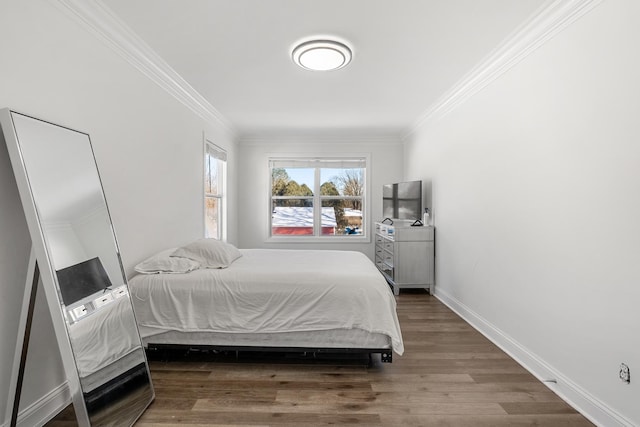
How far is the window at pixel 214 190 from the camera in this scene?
4.43 metres

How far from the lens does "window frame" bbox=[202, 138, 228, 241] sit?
4219 mm

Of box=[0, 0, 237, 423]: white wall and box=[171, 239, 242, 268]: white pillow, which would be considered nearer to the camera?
box=[0, 0, 237, 423]: white wall

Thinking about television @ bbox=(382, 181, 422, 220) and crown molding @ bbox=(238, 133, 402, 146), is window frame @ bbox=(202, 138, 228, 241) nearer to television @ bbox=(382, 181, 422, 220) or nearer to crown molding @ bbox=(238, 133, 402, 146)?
crown molding @ bbox=(238, 133, 402, 146)

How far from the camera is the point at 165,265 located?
8.64ft

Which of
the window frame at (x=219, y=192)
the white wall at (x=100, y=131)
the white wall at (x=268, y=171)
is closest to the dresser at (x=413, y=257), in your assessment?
the white wall at (x=268, y=171)

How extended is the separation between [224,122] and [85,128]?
2.85m

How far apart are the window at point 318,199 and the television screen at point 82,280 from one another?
422 cm

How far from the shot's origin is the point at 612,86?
1750 mm

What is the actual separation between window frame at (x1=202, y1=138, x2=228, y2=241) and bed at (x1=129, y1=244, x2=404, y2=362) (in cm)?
179

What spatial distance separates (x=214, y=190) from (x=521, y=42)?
4.03 meters

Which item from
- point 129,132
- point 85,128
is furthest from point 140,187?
point 85,128

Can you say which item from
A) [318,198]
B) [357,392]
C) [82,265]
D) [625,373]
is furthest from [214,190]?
[625,373]

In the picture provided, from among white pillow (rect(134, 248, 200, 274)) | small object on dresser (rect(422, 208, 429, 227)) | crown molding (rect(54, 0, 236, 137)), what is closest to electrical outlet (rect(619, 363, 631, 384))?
white pillow (rect(134, 248, 200, 274))

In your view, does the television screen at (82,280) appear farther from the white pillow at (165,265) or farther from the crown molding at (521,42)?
the crown molding at (521,42)
